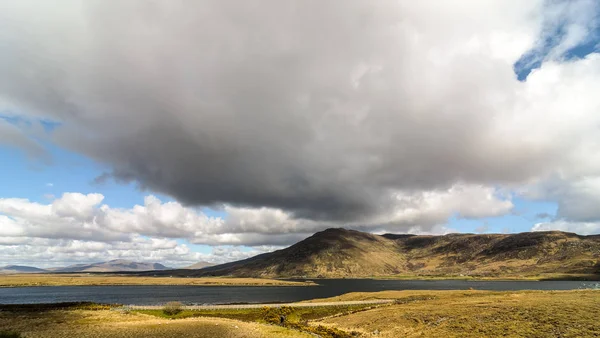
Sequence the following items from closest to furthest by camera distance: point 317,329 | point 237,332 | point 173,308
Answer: point 237,332, point 317,329, point 173,308

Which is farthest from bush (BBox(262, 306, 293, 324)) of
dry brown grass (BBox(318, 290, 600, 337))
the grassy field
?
dry brown grass (BBox(318, 290, 600, 337))

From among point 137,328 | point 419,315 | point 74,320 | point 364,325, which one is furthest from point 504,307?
point 74,320

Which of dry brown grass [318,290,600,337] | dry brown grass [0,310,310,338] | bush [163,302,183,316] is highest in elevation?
dry brown grass [318,290,600,337]

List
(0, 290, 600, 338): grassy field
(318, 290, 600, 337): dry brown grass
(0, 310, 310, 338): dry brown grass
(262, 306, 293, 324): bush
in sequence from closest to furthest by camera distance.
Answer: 1. (318, 290, 600, 337): dry brown grass
2. (0, 290, 600, 338): grassy field
3. (0, 310, 310, 338): dry brown grass
4. (262, 306, 293, 324): bush

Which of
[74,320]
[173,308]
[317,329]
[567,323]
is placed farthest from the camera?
[173,308]

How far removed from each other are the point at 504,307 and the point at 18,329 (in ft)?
272

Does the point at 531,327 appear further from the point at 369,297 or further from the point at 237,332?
the point at 369,297

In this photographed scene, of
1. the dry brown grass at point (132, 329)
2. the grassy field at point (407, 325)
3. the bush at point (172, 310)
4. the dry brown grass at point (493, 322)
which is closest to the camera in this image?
the dry brown grass at point (493, 322)

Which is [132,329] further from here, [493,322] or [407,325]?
[493,322]

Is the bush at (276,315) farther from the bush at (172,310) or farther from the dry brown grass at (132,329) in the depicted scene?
the bush at (172,310)

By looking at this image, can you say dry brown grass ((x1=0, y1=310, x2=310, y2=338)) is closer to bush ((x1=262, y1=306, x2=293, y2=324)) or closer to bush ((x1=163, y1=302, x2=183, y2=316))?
bush ((x1=262, y1=306, x2=293, y2=324))

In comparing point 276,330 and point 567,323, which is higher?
point 567,323

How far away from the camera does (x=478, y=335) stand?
137 feet

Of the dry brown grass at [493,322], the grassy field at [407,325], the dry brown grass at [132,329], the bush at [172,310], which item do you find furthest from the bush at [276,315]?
the bush at [172,310]
